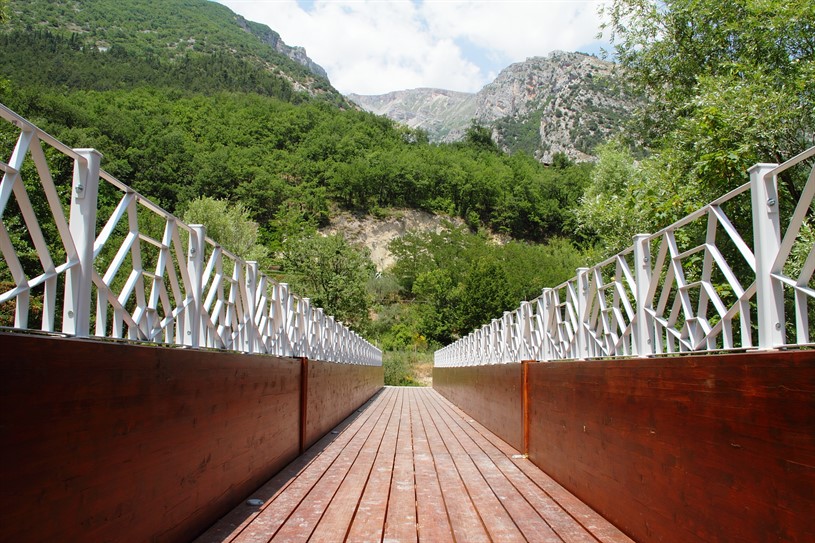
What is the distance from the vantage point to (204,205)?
137 feet

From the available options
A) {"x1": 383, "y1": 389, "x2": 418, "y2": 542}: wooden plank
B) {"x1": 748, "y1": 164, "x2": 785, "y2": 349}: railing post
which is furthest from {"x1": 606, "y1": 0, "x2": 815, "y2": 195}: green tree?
{"x1": 748, "y1": 164, "x2": 785, "y2": 349}: railing post

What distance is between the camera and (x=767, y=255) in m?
2.20

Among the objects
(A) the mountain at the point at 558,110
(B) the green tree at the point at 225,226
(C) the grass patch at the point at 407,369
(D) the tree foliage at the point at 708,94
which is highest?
(A) the mountain at the point at 558,110

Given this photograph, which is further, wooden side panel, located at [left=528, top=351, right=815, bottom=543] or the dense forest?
the dense forest

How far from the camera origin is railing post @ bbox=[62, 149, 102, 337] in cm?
219

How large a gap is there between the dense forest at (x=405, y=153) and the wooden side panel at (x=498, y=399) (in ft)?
12.4

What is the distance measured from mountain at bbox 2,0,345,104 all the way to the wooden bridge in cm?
8457

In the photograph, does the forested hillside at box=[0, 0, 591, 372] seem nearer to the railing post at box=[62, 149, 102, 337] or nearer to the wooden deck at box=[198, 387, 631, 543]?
the wooden deck at box=[198, 387, 631, 543]

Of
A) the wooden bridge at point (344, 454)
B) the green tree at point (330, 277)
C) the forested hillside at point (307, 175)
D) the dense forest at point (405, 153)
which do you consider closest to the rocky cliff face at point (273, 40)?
the dense forest at point (405, 153)

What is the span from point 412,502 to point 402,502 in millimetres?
65

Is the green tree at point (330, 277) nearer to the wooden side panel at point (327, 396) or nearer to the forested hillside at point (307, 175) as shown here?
the forested hillside at point (307, 175)

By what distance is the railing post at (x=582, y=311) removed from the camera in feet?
15.7

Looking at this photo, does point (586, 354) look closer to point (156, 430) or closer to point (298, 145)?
point (156, 430)

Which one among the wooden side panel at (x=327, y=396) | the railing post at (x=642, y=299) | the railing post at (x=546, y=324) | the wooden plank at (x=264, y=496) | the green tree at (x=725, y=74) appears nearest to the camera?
the wooden plank at (x=264, y=496)
